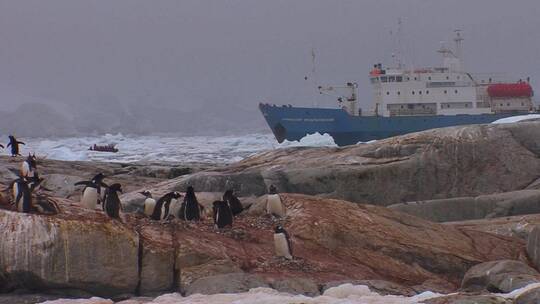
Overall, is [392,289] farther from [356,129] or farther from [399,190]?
[356,129]

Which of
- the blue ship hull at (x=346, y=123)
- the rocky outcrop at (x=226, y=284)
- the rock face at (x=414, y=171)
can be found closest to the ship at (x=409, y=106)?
the blue ship hull at (x=346, y=123)

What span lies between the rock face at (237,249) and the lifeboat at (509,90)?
51698mm

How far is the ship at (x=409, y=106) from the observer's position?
202ft

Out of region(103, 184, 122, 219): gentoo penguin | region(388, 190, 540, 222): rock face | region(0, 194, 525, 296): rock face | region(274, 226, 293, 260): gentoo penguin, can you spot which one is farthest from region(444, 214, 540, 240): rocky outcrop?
region(103, 184, 122, 219): gentoo penguin

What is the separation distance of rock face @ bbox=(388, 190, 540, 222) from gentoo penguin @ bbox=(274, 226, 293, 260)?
24.1 feet

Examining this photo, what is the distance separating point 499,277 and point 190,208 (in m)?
5.71

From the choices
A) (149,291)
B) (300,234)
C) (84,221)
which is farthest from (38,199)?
(300,234)

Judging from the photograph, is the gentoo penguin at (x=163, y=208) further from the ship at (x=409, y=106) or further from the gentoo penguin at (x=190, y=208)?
the ship at (x=409, y=106)

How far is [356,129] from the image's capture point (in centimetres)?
6184

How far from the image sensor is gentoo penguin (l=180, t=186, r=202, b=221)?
1364 cm

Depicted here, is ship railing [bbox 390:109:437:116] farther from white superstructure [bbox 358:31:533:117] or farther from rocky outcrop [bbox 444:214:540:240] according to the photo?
rocky outcrop [bbox 444:214:540:240]

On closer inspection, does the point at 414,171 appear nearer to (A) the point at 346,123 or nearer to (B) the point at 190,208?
(B) the point at 190,208

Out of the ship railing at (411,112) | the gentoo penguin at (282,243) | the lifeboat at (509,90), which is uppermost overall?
the lifeboat at (509,90)

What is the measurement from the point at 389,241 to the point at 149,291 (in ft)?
14.8
